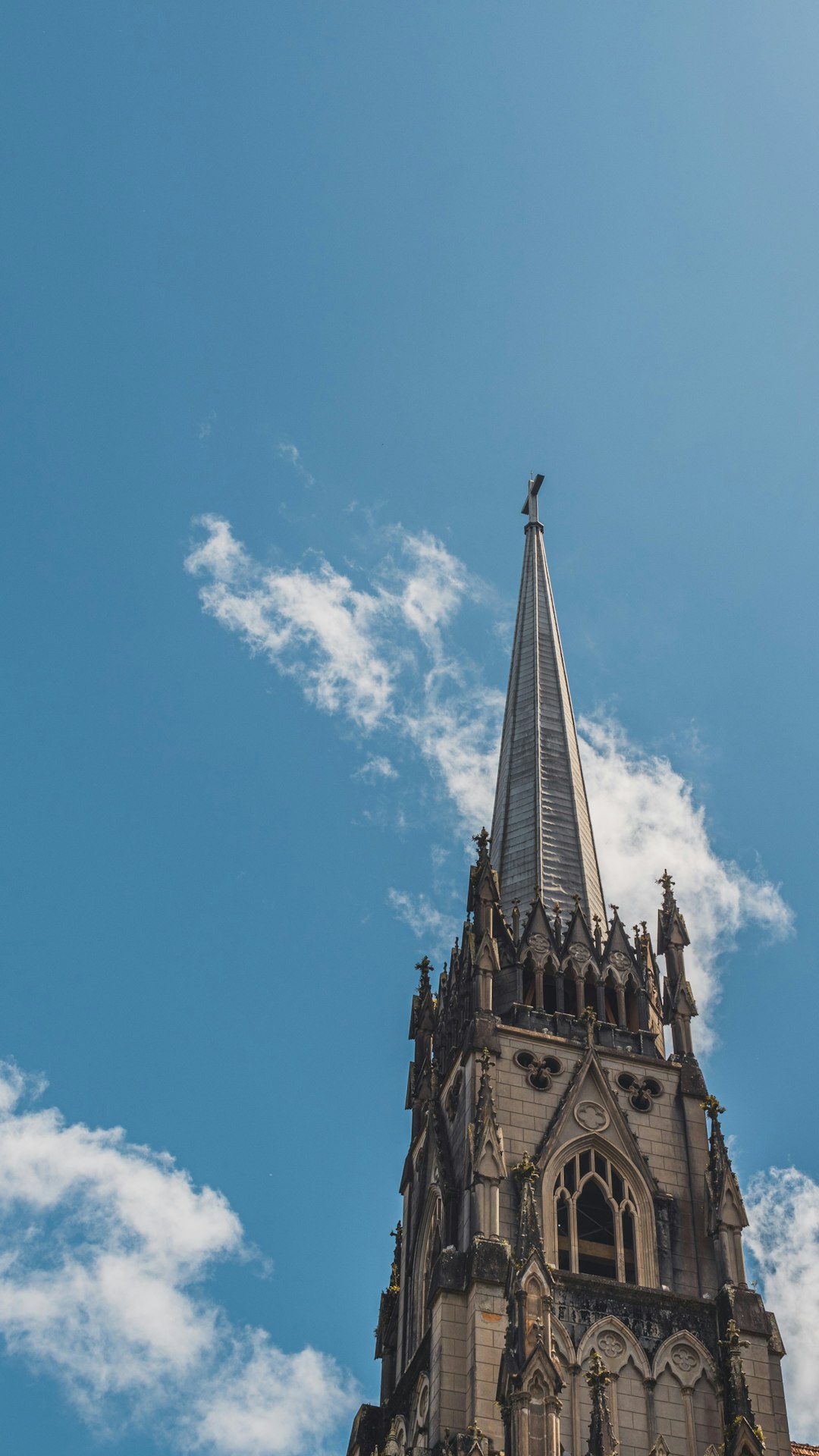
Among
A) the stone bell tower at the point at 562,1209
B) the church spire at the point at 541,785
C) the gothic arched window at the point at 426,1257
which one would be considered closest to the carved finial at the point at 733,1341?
the stone bell tower at the point at 562,1209

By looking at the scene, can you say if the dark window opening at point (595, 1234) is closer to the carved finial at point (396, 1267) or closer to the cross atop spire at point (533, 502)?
the carved finial at point (396, 1267)

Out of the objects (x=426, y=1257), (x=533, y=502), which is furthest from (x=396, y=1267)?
(x=533, y=502)

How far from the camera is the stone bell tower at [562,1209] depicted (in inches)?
1412

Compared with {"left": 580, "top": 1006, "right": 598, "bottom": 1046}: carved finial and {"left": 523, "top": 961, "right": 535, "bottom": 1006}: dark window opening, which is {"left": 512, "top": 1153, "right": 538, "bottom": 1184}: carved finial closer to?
{"left": 580, "top": 1006, "right": 598, "bottom": 1046}: carved finial

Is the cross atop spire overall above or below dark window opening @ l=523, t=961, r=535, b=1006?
above

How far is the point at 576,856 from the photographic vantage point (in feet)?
173

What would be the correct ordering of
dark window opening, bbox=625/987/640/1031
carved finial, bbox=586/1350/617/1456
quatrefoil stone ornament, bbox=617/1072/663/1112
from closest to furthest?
carved finial, bbox=586/1350/617/1456 → quatrefoil stone ornament, bbox=617/1072/663/1112 → dark window opening, bbox=625/987/640/1031

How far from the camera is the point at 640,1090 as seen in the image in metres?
43.9

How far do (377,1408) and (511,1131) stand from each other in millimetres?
8101

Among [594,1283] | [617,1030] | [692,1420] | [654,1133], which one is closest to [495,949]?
[617,1030]

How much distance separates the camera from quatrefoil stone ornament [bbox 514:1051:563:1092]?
141 ft

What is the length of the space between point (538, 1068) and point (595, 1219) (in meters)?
4.34

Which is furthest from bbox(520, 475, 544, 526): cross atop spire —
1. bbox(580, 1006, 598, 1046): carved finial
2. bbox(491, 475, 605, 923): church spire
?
bbox(580, 1006, 598, 1046): carved finial

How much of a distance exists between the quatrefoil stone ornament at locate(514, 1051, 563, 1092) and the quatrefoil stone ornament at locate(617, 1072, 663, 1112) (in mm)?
1830
